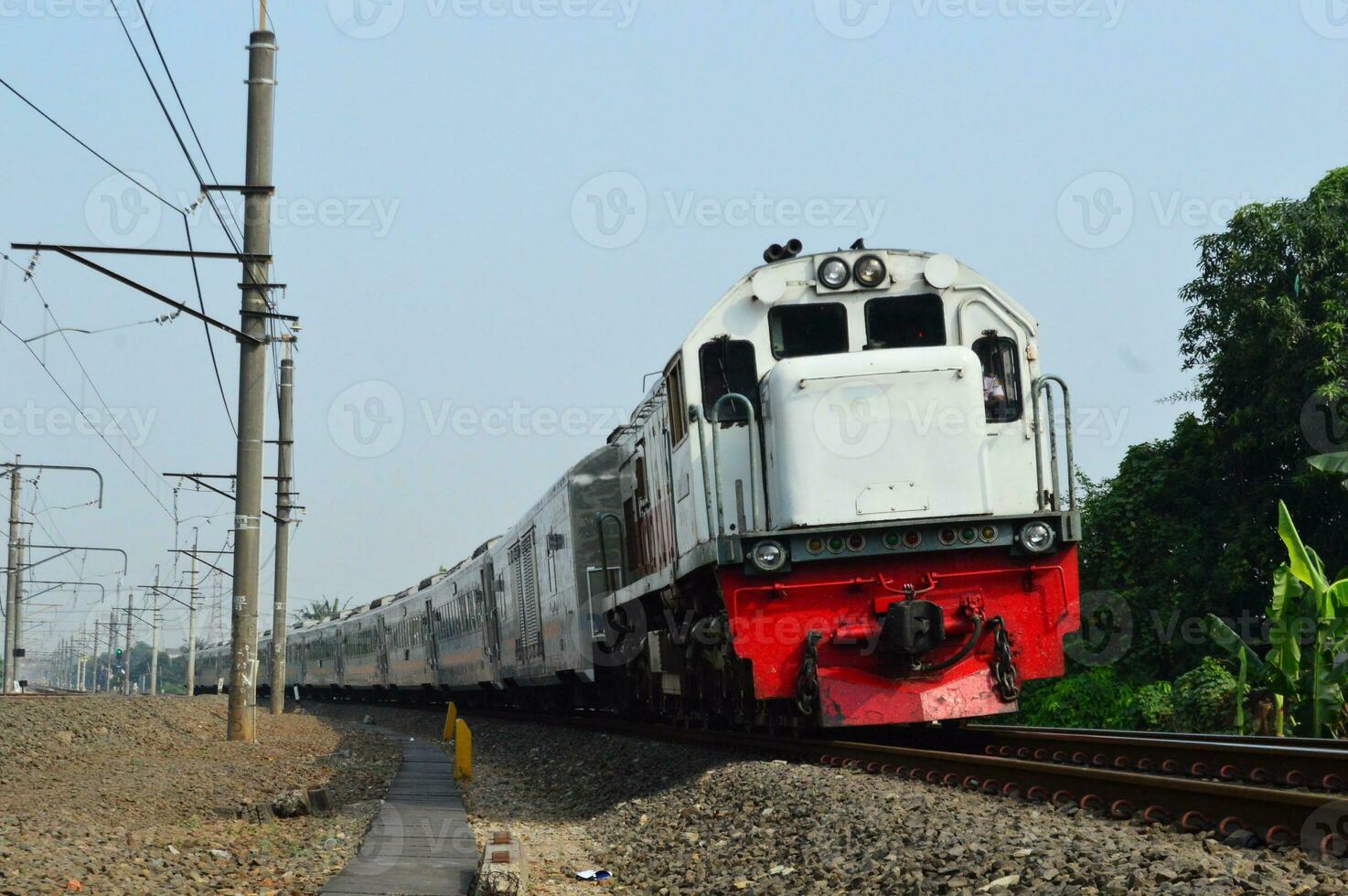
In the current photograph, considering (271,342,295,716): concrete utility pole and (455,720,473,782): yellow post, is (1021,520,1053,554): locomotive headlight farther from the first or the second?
(271,342,295,716): concrete utility pole

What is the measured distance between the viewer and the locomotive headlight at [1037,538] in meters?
9.45

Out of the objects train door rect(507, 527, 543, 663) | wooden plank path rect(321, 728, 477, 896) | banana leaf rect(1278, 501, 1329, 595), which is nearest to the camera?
wooden plank path rect(321, 728, 477, 896)

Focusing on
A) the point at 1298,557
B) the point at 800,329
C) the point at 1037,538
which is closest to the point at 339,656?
the point at 1298,557

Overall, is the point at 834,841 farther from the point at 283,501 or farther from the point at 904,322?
the point at 283,501

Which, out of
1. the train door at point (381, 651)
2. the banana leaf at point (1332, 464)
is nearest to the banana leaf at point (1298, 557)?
the banana leaf at point (1332, 464)

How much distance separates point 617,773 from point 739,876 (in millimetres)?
6013

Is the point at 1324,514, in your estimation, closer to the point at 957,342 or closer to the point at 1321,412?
the point at 1321,412

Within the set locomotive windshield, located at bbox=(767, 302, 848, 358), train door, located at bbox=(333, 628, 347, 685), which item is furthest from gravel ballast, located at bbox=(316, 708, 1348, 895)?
train door, located at bbox=(333, 628, 347, 685)

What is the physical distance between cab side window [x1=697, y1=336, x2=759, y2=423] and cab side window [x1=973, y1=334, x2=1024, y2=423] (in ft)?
5.43

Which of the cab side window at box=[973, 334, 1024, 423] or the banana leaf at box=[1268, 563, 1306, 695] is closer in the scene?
the cab side window at box=[973, 334, 1024, 423]

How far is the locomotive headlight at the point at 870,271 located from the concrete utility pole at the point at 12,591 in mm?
30803

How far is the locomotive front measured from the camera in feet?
30.6
